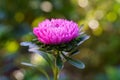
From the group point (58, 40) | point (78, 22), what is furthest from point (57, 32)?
point (78, 22)

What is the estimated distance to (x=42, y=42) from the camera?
2.70 feet

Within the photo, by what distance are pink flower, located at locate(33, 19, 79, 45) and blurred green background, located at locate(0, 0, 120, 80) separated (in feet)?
5.23

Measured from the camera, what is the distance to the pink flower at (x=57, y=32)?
78 centimetres

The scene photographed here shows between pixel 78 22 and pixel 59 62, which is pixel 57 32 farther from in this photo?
pixel 78 22

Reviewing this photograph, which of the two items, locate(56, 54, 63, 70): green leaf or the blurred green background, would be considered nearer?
locate(56, 54, 63, 70): green leaf

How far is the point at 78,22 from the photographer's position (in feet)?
8.70

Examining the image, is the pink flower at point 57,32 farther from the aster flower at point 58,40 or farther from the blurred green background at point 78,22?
the blurred green background at point 78,22

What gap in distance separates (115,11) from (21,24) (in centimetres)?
68

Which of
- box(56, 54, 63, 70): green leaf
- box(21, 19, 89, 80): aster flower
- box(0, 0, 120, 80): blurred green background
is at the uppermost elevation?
box(21, 19, 89, 80): aster flower

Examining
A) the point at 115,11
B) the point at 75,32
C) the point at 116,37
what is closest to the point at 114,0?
the point at 115,11

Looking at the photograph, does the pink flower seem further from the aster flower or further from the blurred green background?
the blurred green background

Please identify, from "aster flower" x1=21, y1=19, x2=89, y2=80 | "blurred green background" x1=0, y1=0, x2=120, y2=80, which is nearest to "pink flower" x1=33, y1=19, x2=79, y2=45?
"aster flower" x1=21, y1=19, x2=89, y2=80

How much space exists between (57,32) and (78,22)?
1878 mm

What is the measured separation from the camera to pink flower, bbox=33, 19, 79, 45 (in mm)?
783
